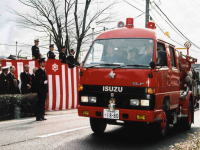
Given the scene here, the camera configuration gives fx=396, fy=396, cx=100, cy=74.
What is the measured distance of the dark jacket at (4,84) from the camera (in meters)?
14.0

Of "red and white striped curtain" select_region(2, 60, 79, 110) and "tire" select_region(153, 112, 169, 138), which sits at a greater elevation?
"red and white striped curtain" select_region(2, 60, 79, 110)

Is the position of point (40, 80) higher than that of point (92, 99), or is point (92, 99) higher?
point (40, 80)

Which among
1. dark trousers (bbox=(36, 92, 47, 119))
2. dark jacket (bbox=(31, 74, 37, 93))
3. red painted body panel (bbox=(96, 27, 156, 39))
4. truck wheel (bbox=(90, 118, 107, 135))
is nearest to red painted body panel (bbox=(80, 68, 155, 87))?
red painted body panel (bbox=(96, 27, 156, 39))

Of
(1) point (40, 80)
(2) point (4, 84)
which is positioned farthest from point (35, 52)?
(1) point (40, 80)

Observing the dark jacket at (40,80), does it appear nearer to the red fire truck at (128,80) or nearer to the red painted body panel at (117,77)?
the red fire truck at (128,80)

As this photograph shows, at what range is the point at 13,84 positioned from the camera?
1432 centimetres

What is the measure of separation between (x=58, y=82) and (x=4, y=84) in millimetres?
3014

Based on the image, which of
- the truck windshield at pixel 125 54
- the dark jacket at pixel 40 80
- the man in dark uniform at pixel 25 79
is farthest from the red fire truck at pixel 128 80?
the man in dark uniform at pixel 25 79

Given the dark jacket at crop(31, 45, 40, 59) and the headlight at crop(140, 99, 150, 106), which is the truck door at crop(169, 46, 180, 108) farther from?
the dark jacket at crop(31, 45, 40, 59)

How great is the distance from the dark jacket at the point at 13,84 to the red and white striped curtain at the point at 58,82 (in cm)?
103

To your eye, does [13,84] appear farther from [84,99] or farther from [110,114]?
[110,114]

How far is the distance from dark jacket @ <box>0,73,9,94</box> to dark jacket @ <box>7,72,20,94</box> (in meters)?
0.12

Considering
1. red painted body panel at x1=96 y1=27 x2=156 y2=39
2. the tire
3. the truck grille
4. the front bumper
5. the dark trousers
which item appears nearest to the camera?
the front bumper

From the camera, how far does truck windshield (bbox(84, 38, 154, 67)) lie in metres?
8.51
